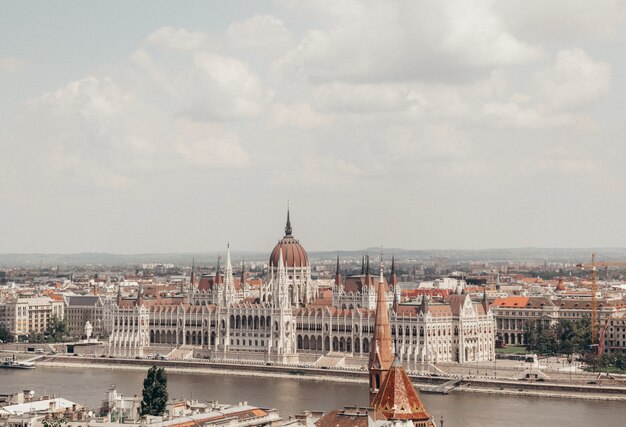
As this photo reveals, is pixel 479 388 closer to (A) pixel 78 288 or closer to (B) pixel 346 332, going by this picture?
(B) pixel 346 332

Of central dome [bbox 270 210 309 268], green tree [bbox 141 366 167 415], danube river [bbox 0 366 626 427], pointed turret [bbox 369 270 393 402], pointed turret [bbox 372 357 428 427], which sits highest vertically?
central dome [bbox 270 210 309 268]

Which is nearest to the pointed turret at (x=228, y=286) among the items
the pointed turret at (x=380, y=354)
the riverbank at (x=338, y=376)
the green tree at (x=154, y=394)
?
the riverbank at (x=338, y=376)

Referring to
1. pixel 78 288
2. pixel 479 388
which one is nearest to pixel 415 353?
pixel 479 388

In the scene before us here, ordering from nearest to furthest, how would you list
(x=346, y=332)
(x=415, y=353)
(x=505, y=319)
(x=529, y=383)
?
(x=529, y=383) < (x=415, y=353) < (x=346, y=332) < (x=505, y=319)

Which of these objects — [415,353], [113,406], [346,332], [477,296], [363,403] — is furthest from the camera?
[477,296]

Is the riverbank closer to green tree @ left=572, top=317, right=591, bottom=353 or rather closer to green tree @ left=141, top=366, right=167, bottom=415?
green tree @ left=572, top=317, right=591, bottom=353

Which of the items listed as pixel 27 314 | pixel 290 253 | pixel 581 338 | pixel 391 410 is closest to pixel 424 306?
pixel 581 338

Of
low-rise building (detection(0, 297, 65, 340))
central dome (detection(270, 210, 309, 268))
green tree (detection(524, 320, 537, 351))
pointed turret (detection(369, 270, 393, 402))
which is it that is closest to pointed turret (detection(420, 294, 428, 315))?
green tree (detection(524, 320, 537, 351))
